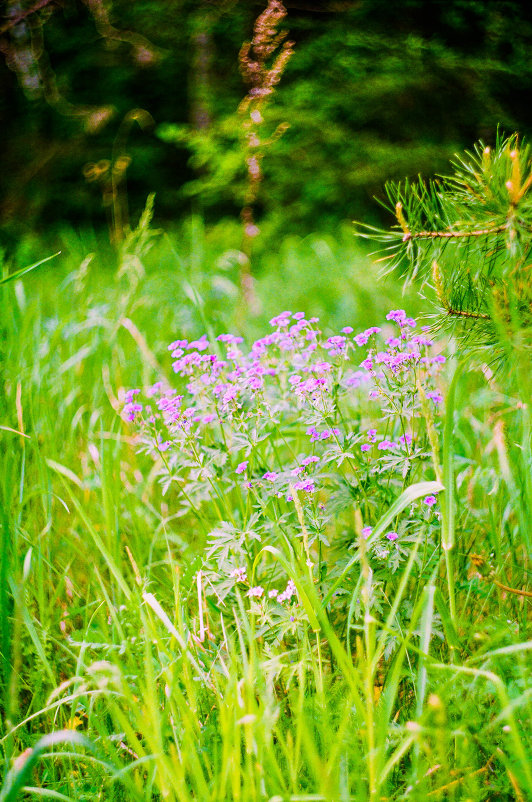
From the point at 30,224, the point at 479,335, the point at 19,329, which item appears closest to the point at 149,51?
the point at 30,224

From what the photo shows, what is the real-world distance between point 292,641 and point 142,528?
0.56 meters

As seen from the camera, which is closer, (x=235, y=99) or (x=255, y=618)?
(x=255, y=618)

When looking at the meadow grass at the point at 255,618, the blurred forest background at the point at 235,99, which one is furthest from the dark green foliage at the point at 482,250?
the blurred forest background at the point at 235,99

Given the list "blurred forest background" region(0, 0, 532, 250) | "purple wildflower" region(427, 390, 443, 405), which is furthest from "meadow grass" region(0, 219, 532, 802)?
"blurred forest background" region(0, 0, 532, 250)

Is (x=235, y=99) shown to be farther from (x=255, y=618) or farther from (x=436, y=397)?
(x=255, y=618)

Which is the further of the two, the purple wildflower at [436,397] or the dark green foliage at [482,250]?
the purple wildflower at [436,397]

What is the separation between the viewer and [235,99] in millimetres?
4105

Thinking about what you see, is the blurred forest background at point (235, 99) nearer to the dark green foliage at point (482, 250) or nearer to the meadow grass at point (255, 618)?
the meadow grass at point (255, 618)

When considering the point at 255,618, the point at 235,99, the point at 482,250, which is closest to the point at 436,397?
the point at 482,250

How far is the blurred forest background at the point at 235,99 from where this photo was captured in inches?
141

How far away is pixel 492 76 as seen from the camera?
154 inches

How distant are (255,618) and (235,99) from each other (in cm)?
376

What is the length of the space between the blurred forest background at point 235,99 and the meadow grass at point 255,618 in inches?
85.3

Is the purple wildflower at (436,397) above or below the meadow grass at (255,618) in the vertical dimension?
above
